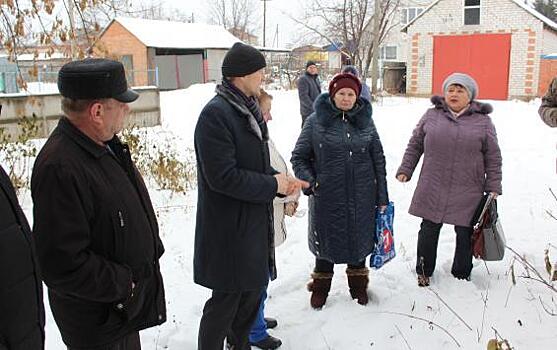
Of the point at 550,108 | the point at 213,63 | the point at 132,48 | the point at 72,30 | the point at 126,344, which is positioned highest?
the point at 132,48

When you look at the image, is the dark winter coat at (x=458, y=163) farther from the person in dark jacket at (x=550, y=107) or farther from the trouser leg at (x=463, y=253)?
the person in dark jacket at (x=550, y=107)

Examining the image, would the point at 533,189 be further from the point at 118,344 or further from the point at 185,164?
the point at 118,344

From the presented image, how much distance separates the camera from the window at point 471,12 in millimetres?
21808

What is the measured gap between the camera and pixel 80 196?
1854 mm

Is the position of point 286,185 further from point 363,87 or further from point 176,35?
point 176,35

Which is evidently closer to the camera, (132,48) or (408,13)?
(132,48)

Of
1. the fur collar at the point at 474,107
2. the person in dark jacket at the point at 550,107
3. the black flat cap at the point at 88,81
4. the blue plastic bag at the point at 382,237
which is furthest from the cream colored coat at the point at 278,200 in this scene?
the person in dark jacket at the point at 550,107

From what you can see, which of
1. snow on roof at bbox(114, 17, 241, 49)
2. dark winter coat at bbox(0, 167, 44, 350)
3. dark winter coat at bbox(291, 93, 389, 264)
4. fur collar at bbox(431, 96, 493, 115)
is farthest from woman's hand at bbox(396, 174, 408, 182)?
snow on roof at bbox(114, 17, 241, 49)

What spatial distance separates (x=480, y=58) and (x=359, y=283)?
2049 centimetres

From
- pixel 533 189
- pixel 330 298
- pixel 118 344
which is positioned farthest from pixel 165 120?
pixel 118 344

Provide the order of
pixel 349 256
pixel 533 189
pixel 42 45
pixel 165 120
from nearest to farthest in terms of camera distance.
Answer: pixel 349 256 → pixel 42 45 → pixel 533 189 → pixel 165 120

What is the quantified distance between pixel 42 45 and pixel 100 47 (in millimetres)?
527

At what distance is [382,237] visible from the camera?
11.8 feet

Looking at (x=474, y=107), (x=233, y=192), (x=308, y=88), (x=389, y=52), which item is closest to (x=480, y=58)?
(x=308, y=88)
